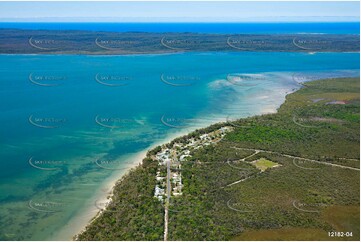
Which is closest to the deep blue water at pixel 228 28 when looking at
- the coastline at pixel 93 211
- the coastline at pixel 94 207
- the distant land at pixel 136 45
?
the distant land at pixel 136 45

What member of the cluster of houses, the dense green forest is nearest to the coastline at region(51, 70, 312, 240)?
the dense green forest

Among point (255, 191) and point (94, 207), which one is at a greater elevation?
point (255, 191)

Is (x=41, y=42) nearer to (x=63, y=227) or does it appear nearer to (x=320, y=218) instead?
(x=63, y=227)

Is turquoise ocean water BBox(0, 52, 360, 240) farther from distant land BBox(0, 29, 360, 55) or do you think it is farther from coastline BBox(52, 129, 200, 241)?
→ distant land BBox(0, 29, 360, 55)

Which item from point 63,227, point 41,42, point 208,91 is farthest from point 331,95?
point 41,42

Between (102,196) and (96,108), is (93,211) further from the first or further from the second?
(96,108)

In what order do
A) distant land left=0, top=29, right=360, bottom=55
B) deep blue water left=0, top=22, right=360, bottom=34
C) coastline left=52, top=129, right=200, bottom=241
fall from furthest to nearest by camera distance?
deep blue water left=0, top=22, right=360, bottom=34
distant land left=0, top=29, right=360, bottom=55
coastline left=52, top=129, right=200, bottom=241

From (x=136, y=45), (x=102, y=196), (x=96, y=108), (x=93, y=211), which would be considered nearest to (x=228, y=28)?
(x=136, y=45)
